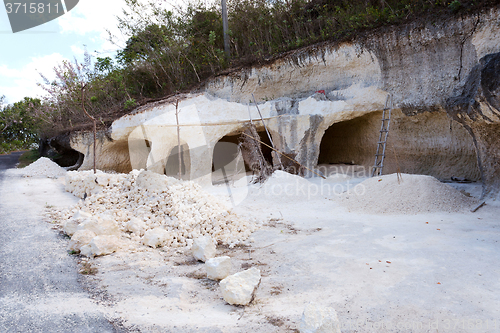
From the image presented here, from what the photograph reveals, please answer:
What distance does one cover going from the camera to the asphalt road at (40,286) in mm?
1979

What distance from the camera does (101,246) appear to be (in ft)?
11.1

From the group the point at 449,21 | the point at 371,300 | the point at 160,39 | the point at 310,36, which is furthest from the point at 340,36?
the point at 371,300

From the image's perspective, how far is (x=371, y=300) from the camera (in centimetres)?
243

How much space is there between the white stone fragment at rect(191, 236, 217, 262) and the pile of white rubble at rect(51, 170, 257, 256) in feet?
1.61

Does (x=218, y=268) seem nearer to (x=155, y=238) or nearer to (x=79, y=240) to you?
(x=155, y=238)

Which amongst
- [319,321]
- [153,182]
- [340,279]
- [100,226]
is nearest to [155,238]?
[100,226]

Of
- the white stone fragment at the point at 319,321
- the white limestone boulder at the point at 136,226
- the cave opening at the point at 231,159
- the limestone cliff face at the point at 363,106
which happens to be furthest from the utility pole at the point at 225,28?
the white stone fragment at the point at 319,321

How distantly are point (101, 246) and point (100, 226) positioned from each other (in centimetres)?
34

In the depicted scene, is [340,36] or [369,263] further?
[340,36]

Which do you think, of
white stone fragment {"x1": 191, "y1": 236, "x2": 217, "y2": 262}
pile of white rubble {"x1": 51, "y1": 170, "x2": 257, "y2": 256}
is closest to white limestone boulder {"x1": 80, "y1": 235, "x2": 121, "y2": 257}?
pile of white rubble {"x1": 51, "y1": 170, "x2": 257, "y2": 256}

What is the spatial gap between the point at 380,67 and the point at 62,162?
13.2 metres

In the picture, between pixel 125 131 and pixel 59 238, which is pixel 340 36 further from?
pixel 59 238

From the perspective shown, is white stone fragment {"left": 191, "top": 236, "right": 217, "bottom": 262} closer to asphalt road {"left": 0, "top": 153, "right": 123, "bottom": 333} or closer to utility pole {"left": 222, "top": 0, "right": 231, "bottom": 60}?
asphalt road {"left": 0, "top": 153, "right": 123, "bottom": 333}

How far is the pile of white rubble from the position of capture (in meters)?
3.61
